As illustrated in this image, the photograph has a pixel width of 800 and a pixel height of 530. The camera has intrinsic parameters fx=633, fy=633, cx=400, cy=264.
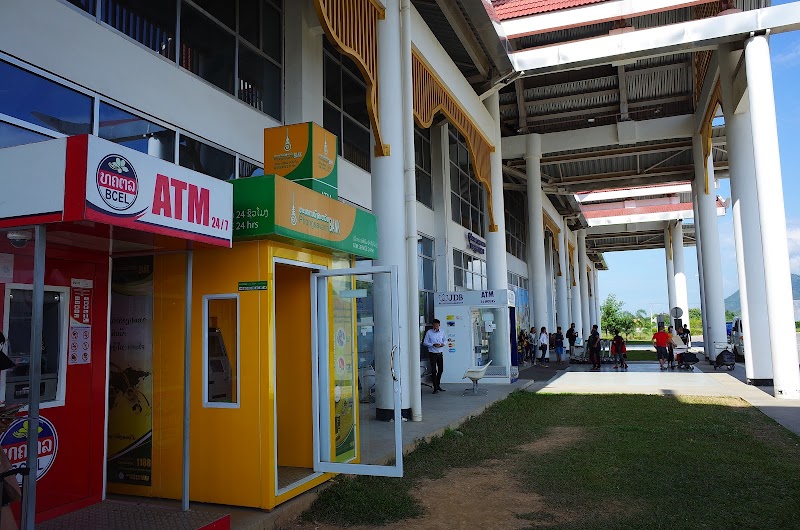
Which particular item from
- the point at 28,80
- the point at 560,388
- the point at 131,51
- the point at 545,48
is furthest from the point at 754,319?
the point at 28,80

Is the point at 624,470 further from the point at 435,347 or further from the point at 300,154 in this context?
the point at 435,347

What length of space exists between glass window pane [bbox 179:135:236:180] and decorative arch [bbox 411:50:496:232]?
4.35 meters

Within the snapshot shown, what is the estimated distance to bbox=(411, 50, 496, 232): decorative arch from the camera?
41.5 feet

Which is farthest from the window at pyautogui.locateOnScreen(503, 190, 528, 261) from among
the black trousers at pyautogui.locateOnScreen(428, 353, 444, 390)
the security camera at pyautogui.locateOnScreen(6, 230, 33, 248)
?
the security camera at pyautogui.locateOnScreen(6, 230, 33, 248)

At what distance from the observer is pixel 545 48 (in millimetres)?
18016

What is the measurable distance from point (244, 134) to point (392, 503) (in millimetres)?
6179

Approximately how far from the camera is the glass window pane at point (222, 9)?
30.6 feet

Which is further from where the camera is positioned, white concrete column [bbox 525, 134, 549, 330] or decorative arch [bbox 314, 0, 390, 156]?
white concrete column [bbox 525, 134, 549, 330]

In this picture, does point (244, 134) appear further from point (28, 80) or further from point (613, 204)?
point (613, 204)

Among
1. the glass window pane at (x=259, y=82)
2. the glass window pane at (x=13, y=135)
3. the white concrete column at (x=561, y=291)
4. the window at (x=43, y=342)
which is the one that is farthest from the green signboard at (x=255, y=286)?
the white concrete column at (x=561, y=291)

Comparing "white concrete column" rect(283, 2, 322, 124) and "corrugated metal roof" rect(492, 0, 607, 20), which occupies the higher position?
"corrugated metal roof" rect(492, 0, 607, 20)

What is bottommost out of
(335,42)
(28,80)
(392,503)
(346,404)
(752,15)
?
Answer: (392,503)

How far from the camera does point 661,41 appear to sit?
675 inches

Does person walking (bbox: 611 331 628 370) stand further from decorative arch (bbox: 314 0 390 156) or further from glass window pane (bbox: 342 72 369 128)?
decorative arch (bbox: 314 0 390 156)
